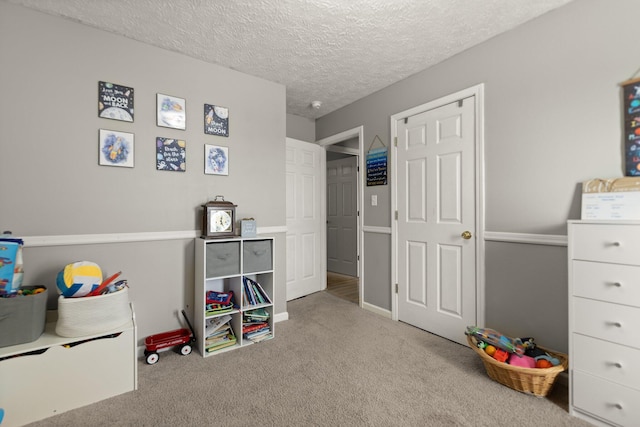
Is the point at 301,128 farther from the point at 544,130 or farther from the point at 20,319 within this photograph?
the point at 20,319

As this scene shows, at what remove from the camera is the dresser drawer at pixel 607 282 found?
141 cm

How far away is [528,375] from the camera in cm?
171

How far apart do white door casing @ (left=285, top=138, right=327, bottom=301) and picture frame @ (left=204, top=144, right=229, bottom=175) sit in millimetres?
1080

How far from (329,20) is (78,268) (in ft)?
7.70

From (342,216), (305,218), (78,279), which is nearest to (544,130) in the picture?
(305,218)

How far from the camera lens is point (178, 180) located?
8.00 feet

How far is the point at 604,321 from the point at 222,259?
95.8 inches

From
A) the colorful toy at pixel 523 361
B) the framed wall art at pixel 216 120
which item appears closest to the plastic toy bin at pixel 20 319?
the framed wall art at pixel 216 120

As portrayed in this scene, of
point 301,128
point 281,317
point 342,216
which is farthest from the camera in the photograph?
point 342,216

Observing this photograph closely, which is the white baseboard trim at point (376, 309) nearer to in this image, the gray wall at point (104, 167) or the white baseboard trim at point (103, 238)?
the gray wall at point (104, 167)

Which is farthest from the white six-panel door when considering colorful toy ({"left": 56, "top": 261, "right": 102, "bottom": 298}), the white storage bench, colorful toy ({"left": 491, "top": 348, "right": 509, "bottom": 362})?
colorful toy ({"left": 56, "top": 261, "right": 102, "bottom": 298})

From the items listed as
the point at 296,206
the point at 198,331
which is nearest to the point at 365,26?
the point at 296,206

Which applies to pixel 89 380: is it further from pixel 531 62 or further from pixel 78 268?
pixel 531 62

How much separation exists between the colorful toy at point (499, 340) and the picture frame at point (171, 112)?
2793 millimetres
